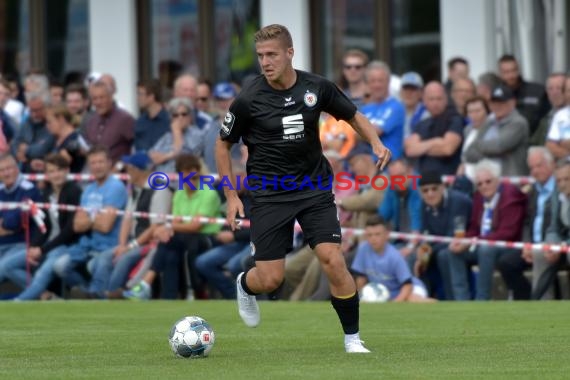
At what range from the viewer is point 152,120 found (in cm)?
1867

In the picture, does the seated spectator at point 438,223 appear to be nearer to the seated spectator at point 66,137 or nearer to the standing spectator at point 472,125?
the standing spectator at point 472,125

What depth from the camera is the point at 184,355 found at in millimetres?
9734

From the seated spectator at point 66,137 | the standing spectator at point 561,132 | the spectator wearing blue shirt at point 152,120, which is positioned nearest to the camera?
the standing spectator at point 561,132

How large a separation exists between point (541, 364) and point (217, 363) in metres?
2.02

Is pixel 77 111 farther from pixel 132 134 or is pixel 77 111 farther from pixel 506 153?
pixel 506 153

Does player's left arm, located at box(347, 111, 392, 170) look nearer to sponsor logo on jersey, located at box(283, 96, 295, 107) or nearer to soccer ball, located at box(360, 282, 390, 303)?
sponsor logo on jersey, located at box(283, 96, 295, 107)

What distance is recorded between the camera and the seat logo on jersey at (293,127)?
9945mm

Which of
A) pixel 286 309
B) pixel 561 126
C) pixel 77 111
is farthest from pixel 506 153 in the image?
pixel 77 111

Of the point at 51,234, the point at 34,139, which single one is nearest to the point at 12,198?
the point at 51,234

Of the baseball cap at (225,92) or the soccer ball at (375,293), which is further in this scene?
the baseball cap at (225,92)

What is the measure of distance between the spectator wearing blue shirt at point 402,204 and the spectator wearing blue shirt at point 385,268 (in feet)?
1.50

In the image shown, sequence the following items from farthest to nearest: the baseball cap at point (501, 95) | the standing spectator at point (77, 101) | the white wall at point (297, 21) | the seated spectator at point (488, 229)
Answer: the white wall at point (297, 21) < the standing spectator at point (77, 101) < the baseball cap at point (501, 95) < the seated spectator at point (488, 229)

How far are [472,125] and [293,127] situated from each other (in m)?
6.95

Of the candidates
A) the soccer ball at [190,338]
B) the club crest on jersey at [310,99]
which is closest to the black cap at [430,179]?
the club crest on jersey at [310,99]
